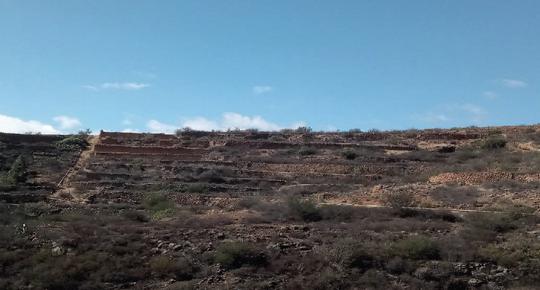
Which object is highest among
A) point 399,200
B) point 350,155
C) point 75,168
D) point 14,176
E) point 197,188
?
point 350,155

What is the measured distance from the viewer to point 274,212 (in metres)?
22.6

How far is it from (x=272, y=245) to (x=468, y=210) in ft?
27.3

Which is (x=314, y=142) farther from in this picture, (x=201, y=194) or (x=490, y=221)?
(x=490, y=221)

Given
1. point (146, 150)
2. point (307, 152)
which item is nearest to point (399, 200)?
point (307, 152)

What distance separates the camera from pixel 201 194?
1085 inches

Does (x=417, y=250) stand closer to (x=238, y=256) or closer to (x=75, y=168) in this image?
(x=238, y=256)

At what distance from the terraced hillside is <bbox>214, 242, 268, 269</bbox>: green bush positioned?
40 mm

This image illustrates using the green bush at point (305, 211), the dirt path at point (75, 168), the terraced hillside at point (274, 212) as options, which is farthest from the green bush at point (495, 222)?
the dirt path at point (75, 168)

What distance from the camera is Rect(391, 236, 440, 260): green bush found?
17.0m


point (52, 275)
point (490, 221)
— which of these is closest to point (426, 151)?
point (490, 221)

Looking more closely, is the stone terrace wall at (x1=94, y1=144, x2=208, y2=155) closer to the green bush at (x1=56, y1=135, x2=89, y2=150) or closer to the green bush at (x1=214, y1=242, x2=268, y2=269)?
the green bush at (x1=56, y1=135, x2=89, y2=150)

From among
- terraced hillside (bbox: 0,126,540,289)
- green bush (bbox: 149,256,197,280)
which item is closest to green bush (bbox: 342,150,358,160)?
terraced hillside (bbox: 0,126,540,289)

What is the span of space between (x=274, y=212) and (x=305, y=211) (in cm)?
122

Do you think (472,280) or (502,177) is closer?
(472,280)
